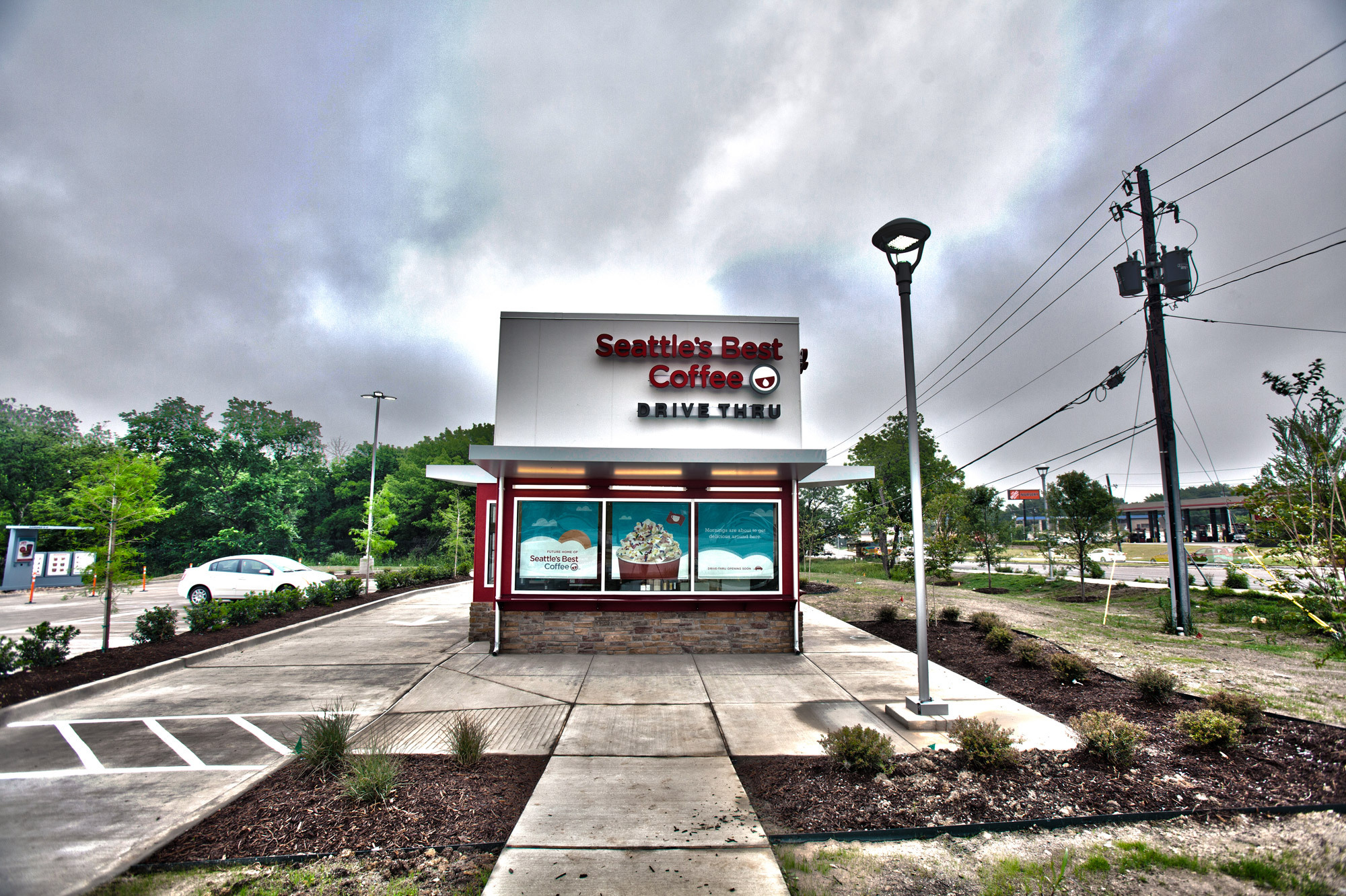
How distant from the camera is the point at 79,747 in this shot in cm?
547

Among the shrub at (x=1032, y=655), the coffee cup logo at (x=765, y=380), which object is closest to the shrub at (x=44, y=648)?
the coffee cup logo at (x=765, y=380)

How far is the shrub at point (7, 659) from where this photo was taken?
282 inches

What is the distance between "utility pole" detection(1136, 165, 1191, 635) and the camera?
1162 centimetres

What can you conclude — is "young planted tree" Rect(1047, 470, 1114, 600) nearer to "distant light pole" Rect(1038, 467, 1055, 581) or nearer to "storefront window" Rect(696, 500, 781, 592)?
"distant light pole" Rect(1038, 467, 1055, 581)

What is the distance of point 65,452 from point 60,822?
1627 inches

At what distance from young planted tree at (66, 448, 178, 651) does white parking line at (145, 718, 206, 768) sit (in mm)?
4285

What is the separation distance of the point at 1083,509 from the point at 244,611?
2648 cm

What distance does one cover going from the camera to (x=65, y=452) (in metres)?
31.7

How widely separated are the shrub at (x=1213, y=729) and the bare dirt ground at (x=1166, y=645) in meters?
1.90

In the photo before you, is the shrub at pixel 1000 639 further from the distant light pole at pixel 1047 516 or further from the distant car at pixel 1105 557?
the distant light pole at pixel 1047 516

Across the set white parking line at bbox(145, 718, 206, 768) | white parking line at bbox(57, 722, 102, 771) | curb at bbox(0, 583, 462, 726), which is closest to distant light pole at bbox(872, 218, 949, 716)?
white parking line at bbox(145, 718, 206, 768)

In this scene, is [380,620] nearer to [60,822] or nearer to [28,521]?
[60,822]

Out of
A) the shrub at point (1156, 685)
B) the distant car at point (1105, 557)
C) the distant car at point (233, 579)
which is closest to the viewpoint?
the shrub at point (1156, 685)

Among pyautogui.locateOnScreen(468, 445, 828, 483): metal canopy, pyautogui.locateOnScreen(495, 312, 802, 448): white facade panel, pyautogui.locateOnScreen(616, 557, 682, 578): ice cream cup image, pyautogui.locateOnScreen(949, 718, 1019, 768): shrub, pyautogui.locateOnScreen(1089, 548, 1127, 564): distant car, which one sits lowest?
pyautogui.locateOnScreen(1089, 548, 1127, 564): distant car
